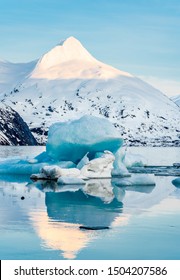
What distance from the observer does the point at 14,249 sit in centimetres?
1645

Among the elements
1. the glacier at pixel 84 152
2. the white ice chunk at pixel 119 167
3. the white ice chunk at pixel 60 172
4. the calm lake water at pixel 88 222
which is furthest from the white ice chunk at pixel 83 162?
the calm lake water at pixel 88 222

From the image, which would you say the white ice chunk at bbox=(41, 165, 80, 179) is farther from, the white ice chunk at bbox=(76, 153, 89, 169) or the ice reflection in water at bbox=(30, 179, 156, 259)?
the white ice chunk at bbox=(76, 153, 89, 169)

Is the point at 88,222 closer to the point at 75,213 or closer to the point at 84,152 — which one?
the point at 75,213

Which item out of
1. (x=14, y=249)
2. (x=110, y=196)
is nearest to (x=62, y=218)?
(x=14, y=249)

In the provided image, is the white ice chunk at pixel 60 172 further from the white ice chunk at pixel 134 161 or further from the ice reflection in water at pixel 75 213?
the white ice chunk at pixel 134 161

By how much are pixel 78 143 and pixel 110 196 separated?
12845 mm

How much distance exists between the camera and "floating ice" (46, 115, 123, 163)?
42875 millimetres

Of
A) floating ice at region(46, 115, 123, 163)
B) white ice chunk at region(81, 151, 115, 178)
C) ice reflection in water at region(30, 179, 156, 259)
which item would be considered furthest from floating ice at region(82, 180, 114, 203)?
floating ice at region(46, 115, 123, 163)

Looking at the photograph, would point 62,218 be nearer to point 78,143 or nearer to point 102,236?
point 102,236

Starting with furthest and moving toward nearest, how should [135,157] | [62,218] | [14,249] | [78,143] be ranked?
[135,157] → [78,143] → [62,218] → [14,249]

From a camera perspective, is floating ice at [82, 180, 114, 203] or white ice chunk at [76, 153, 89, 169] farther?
white ice chunk at [76, 153, 89, 169]

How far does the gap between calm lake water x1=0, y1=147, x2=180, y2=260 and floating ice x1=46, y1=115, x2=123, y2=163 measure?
8705 millimetres

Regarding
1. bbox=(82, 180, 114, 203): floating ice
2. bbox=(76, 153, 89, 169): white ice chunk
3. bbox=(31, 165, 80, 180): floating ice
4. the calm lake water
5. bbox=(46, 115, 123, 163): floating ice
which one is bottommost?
the calm lake water

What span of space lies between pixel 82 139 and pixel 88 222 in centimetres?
2180
